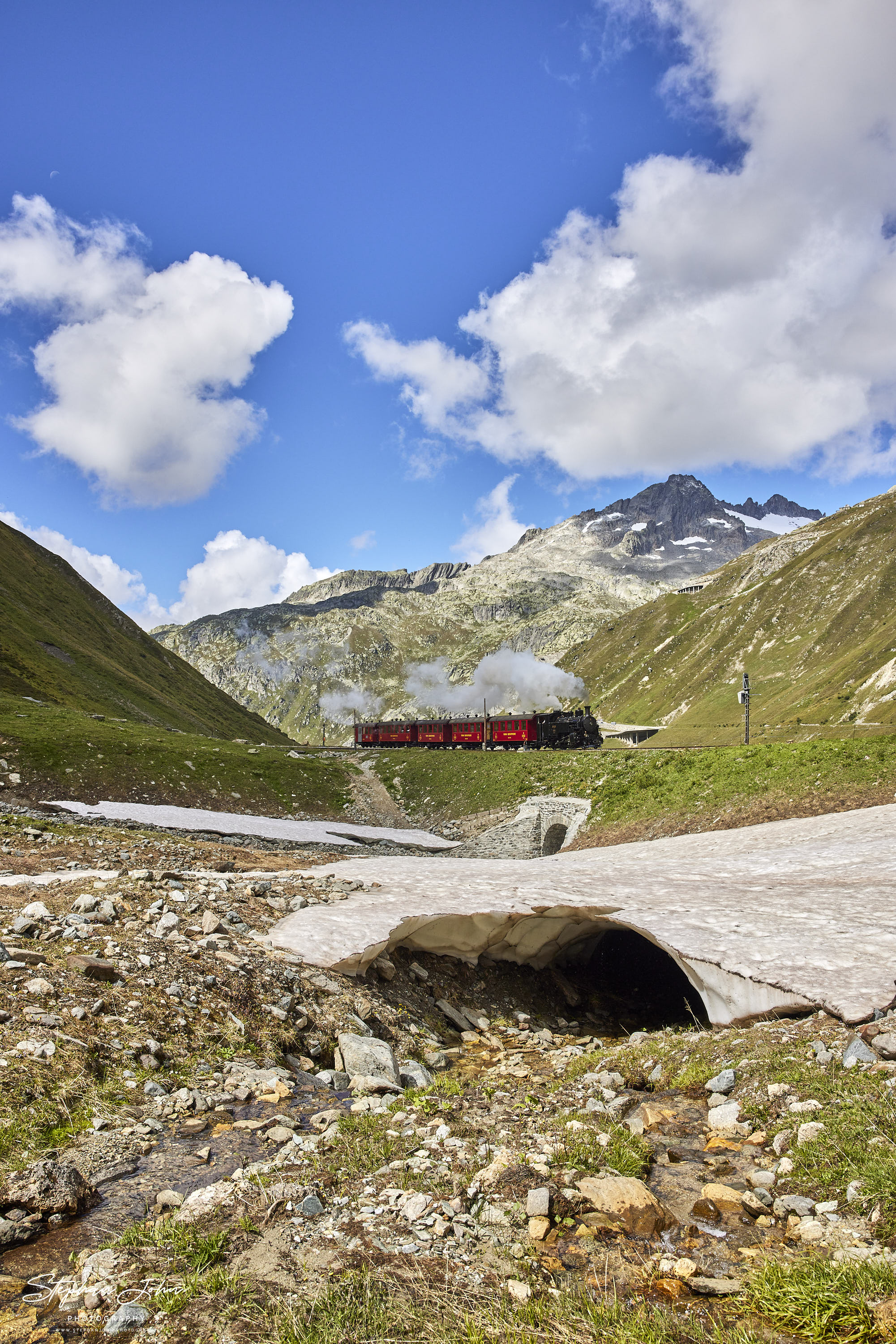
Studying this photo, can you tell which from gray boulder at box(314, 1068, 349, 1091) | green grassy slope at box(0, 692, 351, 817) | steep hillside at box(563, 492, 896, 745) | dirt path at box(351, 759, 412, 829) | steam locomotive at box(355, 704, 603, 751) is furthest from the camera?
steep hillside at box(563, 492, 896, 745)

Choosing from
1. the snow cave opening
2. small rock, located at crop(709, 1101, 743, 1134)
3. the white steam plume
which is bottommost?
the snow cave opening

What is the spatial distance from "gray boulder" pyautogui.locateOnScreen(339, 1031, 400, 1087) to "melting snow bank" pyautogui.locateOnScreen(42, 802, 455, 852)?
3030 centimetres

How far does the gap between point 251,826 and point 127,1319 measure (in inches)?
1567

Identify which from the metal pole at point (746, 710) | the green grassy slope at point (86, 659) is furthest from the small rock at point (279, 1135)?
the green grassy slope at point (86, 659)

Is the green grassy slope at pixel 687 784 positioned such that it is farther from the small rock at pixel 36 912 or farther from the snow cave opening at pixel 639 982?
the small rock at pixel 36 912

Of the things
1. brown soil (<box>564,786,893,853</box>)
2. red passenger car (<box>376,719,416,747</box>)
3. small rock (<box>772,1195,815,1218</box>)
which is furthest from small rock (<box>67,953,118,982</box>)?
red passenger car (<box>376,719,416,747</box>)

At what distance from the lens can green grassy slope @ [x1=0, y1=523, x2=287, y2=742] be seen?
77.3 metres

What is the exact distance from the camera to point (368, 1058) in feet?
32.9

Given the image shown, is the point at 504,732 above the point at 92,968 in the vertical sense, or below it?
above

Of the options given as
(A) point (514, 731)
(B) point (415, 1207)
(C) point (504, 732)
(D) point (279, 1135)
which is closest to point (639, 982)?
(D) point (279, 1135)

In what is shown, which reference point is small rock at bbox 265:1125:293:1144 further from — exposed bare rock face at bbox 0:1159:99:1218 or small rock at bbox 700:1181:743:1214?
small rock at bbox 700:1181:743:1214

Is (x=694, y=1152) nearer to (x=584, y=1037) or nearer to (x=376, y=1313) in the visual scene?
(x=376, y=1313)

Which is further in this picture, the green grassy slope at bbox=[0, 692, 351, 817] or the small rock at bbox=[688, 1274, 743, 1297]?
the green grassy slope at bbox=[0, 692, 351, 817]

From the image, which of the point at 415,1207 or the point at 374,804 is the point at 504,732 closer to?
the point at 374,804
